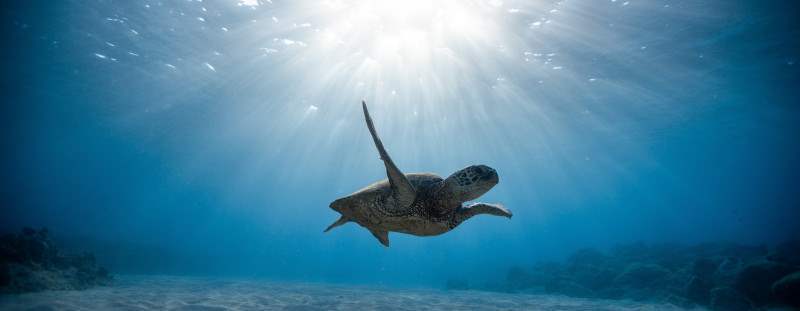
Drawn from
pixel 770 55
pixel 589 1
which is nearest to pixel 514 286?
pixel 589 1

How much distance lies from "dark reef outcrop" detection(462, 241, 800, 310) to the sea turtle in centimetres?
1118

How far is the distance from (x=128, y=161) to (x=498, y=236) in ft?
501

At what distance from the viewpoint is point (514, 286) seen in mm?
21734

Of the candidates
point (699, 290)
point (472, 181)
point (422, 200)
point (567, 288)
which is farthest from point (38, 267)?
point (699, 290)

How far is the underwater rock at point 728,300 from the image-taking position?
10.1m

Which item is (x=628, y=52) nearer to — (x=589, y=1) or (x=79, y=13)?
(x=589, y=1)

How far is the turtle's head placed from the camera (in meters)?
3.71

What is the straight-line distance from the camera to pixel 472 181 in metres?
3.75

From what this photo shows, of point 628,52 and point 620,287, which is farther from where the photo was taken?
point 628,52

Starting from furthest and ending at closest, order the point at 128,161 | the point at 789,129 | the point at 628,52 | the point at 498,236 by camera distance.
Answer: the point at 498,236, the point at 128,161, the point at 789,129, the point at 628,52

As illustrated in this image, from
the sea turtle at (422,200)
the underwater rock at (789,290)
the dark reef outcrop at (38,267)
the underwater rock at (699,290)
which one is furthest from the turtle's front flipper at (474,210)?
the underwater rock at (699,290)

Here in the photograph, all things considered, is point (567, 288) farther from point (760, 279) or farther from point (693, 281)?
point (760, 279)

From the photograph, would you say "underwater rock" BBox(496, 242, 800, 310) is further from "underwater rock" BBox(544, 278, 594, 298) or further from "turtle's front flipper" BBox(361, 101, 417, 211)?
"turtle's front flipper" BBox(361, 101, 417, 211)

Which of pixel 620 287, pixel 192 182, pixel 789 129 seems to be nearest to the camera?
pixel 620 287
